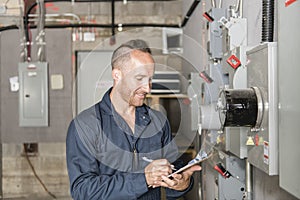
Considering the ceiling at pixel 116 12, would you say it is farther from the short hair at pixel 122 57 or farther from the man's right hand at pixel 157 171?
the man's right hand at pixel 157 171

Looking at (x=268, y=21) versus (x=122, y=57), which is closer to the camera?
(x=268, y=21)

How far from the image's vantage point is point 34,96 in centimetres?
459

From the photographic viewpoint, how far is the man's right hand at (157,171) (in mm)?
1604

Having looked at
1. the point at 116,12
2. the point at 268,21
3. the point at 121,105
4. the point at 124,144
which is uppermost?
the point at 116,12

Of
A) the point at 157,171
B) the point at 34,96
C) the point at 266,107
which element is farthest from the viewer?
the point at 34,96

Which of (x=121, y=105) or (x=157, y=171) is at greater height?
(x=121, y=105)

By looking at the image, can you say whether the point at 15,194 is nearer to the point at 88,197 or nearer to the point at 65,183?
the point at 65,183

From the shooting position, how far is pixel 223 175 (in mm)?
1904

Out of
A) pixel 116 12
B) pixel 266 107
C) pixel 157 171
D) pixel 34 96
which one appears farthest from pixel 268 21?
pixel 116 12

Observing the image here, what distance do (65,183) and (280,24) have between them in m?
4.29

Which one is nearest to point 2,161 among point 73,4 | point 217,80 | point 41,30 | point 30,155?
point 30,155

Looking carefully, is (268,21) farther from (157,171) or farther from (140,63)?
(157,171)

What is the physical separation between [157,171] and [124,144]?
24 centimetres

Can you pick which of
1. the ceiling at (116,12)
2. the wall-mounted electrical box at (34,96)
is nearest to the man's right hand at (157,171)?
the wall-mounted electrical box at (34,96)
